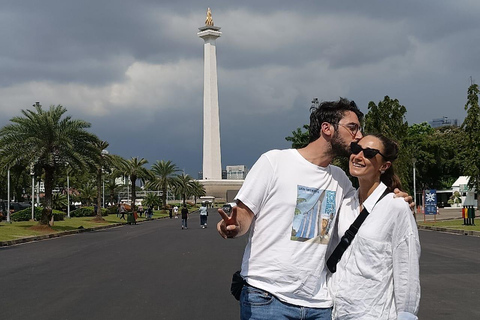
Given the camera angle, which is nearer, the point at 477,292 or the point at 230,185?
the point at 477,292

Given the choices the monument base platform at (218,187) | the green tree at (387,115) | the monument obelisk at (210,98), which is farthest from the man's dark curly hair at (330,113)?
the monument base platform at (218,187)

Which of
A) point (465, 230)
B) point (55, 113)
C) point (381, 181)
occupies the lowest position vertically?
point (465, 230)

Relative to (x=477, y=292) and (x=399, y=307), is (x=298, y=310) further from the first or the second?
(x=477, y=292)

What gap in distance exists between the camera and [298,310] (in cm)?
354

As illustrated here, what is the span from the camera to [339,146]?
3857 millimetres

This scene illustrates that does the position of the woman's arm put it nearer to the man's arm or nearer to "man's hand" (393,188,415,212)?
"man's hand" (393,188,415,212)

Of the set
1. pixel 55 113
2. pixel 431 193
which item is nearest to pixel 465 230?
pixel 431 193

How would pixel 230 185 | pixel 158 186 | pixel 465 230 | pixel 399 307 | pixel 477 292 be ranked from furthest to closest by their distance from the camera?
pixel 230 185
pixel 158 186
pixel 465 230
pixel 477 292
pixel 399 307

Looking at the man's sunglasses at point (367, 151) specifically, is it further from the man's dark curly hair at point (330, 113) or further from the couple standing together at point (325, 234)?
the man's dark curly hair at point (330, 113)

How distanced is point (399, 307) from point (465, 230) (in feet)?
85.7

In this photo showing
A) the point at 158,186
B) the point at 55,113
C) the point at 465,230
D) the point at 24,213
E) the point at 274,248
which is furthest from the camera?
the point at 158,186

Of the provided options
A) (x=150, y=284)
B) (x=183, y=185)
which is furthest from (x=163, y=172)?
(x=150, y=284)

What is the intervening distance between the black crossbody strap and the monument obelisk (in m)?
114

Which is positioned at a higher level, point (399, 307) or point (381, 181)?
point (381, 181)
